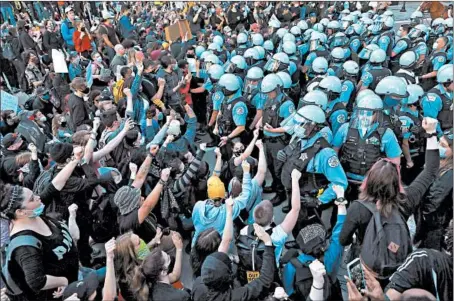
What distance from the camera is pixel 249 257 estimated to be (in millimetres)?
3477

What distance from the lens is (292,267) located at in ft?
10.9

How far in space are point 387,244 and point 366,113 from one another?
2196 millimetres

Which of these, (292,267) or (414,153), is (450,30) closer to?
(414,153)

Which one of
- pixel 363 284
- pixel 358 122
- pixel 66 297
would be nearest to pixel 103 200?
pixel 66 297

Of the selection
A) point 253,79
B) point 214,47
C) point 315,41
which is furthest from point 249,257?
point 315,41

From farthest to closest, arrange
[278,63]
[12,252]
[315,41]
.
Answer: [315,41] → [278,63] → [12,252]

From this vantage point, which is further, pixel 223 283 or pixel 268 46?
pixel 268 46

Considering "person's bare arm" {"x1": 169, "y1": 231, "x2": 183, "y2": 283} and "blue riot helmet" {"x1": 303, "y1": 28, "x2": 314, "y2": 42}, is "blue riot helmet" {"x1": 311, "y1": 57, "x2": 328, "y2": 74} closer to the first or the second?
"blue riot helmet" {"x1": 303, "y1": 28, "x2": 314, "y2": 42}

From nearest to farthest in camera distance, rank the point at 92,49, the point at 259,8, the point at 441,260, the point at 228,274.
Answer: the point at 441,260
the point at 228,274
the point at 92,49
the point at 259,8

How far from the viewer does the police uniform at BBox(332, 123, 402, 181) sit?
190 inches

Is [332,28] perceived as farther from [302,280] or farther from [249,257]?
[302,280]

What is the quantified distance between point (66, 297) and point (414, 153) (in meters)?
5.09

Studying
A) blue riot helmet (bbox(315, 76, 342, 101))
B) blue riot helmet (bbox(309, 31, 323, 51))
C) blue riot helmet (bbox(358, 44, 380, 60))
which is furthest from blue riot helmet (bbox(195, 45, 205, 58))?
blue riot helmet (bbox(315, 76, 342, 101))

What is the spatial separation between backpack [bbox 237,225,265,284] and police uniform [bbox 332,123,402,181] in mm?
1917
